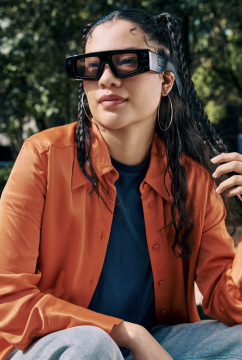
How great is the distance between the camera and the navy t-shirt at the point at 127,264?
6.86ft

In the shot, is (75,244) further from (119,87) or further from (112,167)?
(119,87)

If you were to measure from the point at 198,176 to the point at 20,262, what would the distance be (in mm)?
1083

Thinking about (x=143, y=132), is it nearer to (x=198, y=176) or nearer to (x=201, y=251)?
(x=198, y=176)

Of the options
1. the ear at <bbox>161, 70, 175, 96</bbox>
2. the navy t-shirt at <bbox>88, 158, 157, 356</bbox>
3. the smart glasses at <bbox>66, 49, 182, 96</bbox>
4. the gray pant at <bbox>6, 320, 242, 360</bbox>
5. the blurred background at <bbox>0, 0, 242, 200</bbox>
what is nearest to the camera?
the gray pant at <bbox>6, 320, 242, 360</bbox>

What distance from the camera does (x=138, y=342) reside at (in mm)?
1735

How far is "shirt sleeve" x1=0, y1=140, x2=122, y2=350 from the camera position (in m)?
1.72

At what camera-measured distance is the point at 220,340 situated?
2.01m

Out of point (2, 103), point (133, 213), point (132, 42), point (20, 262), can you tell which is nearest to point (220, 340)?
point (133, 213)

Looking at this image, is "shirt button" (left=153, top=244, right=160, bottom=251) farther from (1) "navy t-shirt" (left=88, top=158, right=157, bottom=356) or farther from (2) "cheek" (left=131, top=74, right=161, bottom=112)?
(2) "cheek" (left=131, top=74, right=161, bottom=112)

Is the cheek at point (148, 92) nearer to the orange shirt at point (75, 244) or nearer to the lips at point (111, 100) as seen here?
the lips at point (111, 100)

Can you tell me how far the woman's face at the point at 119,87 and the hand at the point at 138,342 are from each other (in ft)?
3.02

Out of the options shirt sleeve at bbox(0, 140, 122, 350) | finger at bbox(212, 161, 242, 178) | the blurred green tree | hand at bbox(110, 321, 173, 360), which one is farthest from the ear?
the blurred green tree

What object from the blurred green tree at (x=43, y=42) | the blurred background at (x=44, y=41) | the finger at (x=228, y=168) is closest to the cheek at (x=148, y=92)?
the finger at (x=228, y=168)

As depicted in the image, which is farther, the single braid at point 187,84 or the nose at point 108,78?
the single braid at point 187,84
